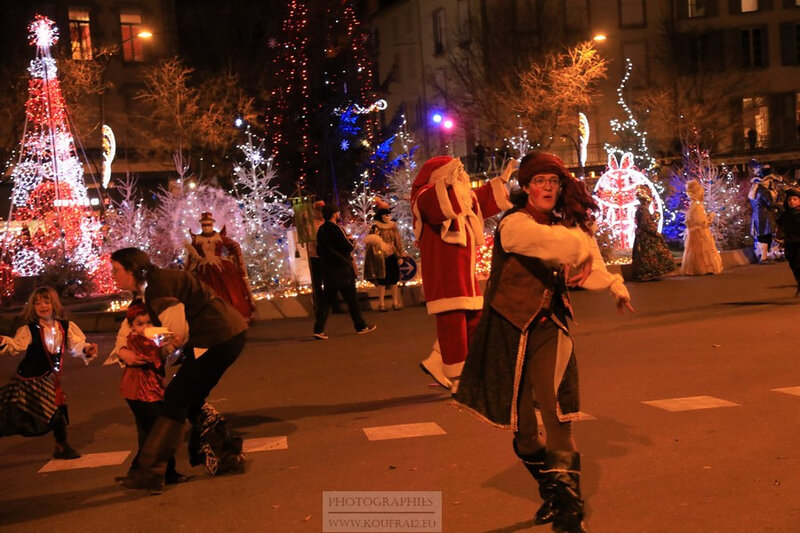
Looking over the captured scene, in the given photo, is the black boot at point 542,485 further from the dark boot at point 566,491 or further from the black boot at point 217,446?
the black boot at point 217,446

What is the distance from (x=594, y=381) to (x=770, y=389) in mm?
1557

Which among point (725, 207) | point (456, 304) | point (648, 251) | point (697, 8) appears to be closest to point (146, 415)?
point (456, 304)

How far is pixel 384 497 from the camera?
595cm

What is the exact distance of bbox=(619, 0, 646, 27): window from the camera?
171 feet

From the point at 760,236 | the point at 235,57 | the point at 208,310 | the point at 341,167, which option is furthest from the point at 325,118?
the point at 208,310

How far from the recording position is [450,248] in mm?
8328

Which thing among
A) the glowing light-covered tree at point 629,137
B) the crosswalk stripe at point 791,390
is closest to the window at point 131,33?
the glowing light-covered tree at point 629,137

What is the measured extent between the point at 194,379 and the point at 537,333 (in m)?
2.33

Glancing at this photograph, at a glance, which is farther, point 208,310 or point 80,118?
point 80,118

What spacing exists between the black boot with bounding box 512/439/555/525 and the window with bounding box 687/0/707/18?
51.5 m

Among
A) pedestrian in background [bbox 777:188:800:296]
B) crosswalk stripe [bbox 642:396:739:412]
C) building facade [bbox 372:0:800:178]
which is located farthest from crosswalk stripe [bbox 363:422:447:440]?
building facade [bbox 372:0:800:178]

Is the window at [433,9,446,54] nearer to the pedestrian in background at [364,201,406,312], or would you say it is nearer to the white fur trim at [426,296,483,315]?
the pedestrian in background at [364,201,406,312]

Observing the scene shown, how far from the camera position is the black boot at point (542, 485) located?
17.1 feet

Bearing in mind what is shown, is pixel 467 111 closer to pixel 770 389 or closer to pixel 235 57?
pixel 235 57
